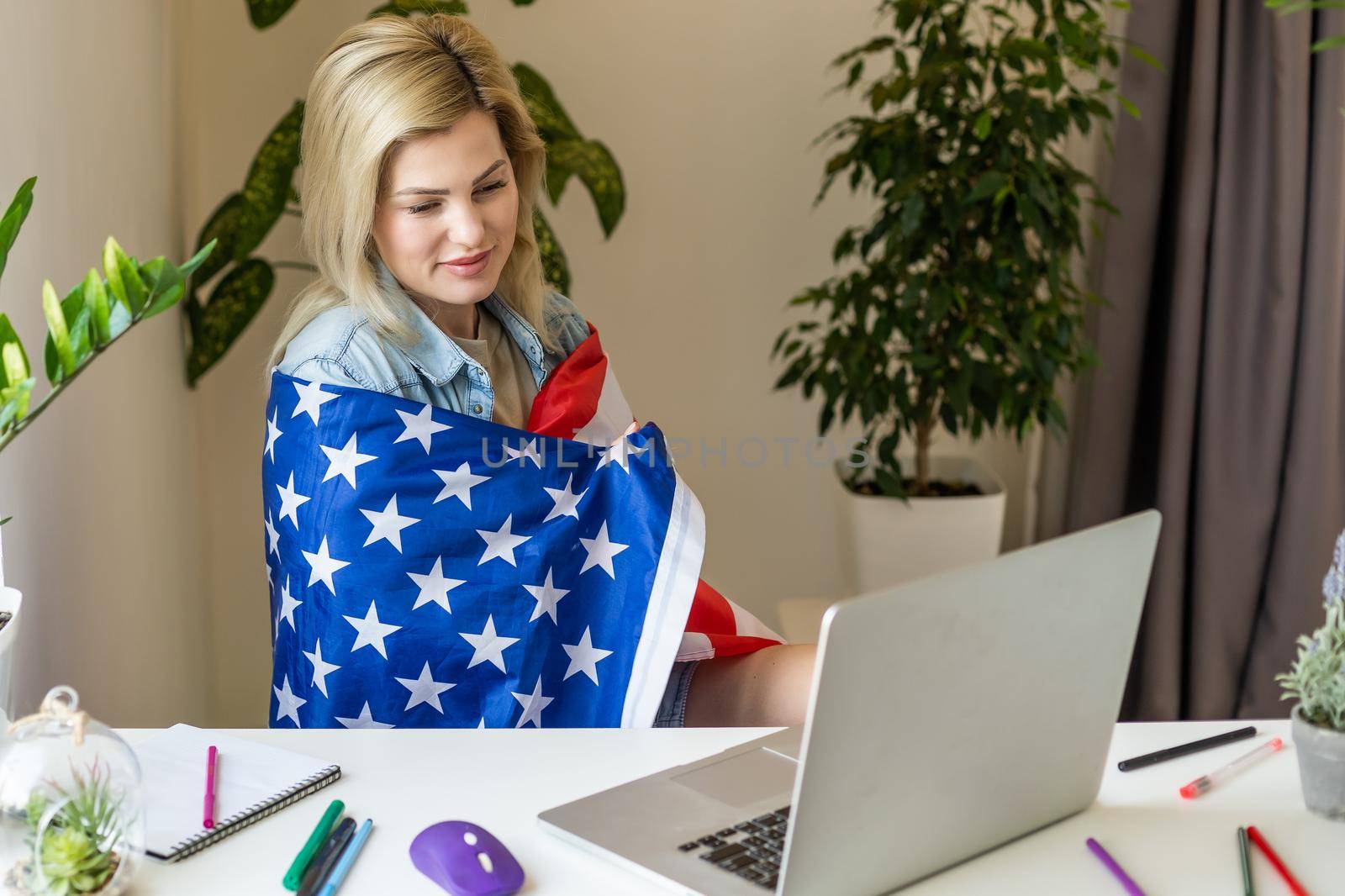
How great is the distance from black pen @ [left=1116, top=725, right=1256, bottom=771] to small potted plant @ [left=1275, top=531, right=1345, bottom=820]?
10 centimetres

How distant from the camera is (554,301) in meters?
1.96

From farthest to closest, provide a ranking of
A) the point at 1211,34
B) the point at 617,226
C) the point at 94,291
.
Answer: the point at 617,226, the point at 1211,34, the point at 94,291

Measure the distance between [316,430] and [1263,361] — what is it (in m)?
1.96

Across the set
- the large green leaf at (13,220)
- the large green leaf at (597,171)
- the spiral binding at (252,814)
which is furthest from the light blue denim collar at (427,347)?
the large green leaf at (597,171)

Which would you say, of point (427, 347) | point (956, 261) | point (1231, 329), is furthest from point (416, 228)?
point (1231, 329)

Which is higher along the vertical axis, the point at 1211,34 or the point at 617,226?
the point at 1211,34

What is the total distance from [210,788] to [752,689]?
0.73 meters

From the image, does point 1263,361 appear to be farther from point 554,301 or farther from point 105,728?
point 105,728

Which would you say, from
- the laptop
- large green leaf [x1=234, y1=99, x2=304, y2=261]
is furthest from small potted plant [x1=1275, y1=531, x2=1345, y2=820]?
large green leaf [x1=234, y1=99, x2=304, y2=261]

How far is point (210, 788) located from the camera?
958mm

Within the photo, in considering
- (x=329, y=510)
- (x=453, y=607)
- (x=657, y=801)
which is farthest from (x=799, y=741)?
(x=329, y=510)

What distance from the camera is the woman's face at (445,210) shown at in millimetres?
1579

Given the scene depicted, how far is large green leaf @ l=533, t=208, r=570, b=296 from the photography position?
2.46 m

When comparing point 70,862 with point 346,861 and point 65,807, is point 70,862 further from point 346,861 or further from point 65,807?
point 346,861
